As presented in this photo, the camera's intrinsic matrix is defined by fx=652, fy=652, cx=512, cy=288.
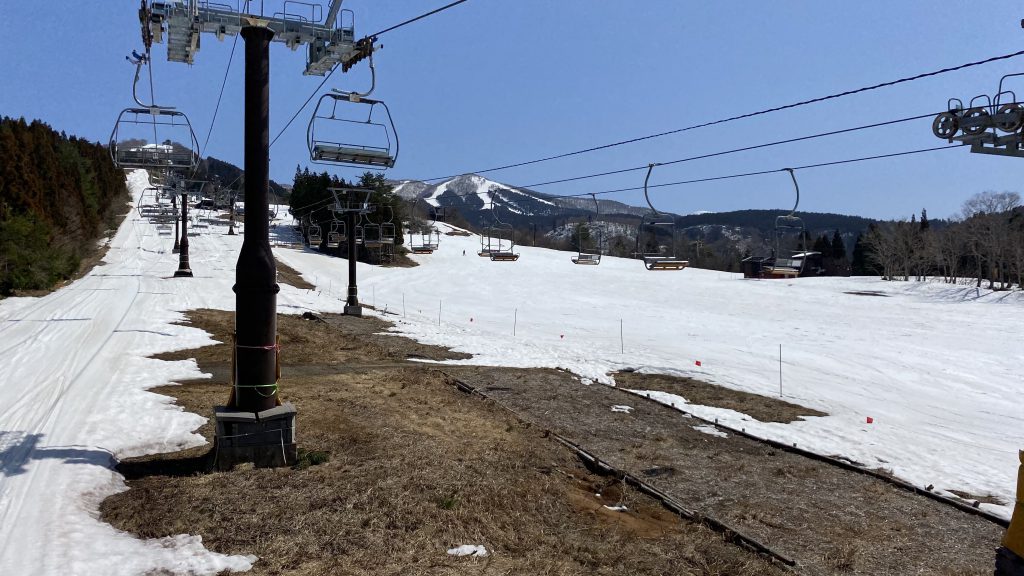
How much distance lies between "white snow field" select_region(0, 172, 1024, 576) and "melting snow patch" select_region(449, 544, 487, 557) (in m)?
2.07

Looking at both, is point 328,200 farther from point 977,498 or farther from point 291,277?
point 977,498

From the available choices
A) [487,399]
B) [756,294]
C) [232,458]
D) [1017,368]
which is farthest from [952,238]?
[232,458]

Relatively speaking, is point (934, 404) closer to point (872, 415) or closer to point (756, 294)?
point (872, 415)

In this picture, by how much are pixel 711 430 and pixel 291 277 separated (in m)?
55.4

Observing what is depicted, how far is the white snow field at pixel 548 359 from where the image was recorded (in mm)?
7738

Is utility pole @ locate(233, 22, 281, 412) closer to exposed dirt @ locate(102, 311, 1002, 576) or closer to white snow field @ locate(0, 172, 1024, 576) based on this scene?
exposed dirt @ locate(102, 311, 1002, 576)

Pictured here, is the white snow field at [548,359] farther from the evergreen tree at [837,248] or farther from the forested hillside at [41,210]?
the evergreen tree at [837,248]

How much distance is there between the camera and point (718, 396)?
66.9ft

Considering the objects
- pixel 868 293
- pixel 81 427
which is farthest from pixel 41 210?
pixel 868 293

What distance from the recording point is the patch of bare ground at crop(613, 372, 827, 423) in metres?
18.5

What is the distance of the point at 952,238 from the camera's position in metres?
90.9

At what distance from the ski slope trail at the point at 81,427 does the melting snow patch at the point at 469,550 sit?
2.11 meters

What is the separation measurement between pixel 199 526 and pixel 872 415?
2001 centimetres

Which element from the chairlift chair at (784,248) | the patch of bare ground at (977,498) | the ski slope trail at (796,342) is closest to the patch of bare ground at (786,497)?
the patch of bare ground at (977,498)
